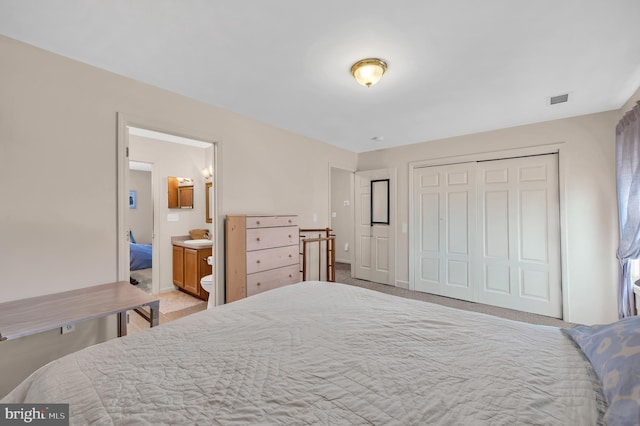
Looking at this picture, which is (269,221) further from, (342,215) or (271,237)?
(342,215)

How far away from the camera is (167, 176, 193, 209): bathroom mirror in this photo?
4.18 meters

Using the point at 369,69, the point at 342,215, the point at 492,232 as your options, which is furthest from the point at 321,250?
the point at 369,69

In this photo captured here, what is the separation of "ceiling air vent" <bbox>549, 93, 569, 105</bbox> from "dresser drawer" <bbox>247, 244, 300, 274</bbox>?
124 inches

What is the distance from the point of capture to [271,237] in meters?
2.99

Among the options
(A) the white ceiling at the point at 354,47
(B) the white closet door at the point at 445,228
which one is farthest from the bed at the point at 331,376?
(B) the white closet door at the point at 445,228

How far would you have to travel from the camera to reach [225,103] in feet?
9.02

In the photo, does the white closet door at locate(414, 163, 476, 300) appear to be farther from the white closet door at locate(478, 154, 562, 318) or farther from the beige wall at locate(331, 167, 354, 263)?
the beige wall at locate(331, 167, 354, 263)

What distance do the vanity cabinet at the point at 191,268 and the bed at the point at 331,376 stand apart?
104 inches

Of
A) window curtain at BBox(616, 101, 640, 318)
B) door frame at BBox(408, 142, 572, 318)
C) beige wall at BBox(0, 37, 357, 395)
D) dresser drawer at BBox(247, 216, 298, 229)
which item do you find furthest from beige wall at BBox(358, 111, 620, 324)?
beige wall at BBox(0, 37, 357, 395)

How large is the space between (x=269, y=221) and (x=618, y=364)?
2677mm

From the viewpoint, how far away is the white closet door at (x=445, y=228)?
3842 mm

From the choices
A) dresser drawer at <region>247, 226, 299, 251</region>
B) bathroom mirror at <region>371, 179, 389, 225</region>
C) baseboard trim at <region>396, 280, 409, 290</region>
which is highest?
bathroom mirror at <region>371, 179, 389, 225</region>

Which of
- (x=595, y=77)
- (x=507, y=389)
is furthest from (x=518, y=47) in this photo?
(x=507, y=389)

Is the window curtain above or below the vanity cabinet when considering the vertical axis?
above
